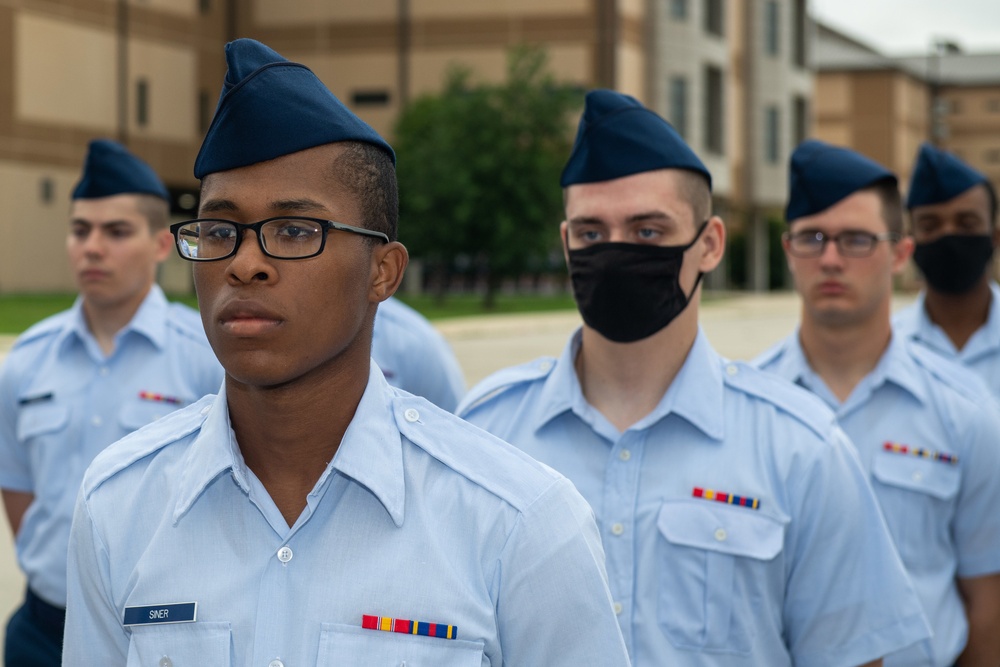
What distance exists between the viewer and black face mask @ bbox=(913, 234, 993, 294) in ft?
21.5

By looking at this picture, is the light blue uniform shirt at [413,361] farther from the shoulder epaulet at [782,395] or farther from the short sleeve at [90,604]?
the short sleeve at [90,604]

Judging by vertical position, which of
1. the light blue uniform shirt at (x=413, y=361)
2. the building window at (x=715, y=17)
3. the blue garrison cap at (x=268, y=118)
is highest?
the building window at (x=715, y=17)

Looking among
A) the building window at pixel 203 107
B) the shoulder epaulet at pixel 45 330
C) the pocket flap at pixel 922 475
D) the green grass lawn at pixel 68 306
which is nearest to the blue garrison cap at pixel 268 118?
the pocket flap at pixel 922 475

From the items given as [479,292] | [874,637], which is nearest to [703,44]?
[479,292]

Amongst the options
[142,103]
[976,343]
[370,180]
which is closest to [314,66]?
[142,103]

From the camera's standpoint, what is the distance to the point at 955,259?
657 cm

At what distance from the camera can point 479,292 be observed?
5472 centimetres

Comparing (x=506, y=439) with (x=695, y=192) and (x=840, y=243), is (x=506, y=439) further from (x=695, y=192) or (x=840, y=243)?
(x=840, y=243)

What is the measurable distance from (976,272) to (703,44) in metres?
47.3

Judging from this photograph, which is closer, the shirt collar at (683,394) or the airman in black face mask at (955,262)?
the shirt collar at (683,394)

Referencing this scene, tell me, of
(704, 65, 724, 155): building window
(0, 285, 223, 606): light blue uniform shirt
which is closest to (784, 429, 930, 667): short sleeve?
(0, 285, 223, 606): light blue uniform shirt

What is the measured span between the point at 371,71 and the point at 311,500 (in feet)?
158

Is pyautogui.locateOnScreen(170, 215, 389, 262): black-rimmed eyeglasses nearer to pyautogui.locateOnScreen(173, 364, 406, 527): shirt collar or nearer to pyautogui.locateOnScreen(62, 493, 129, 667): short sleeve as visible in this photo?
pyautogui.locateOnScreen(173, 364, 406, 527): shirt collar

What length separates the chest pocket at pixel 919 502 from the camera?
4562mm
